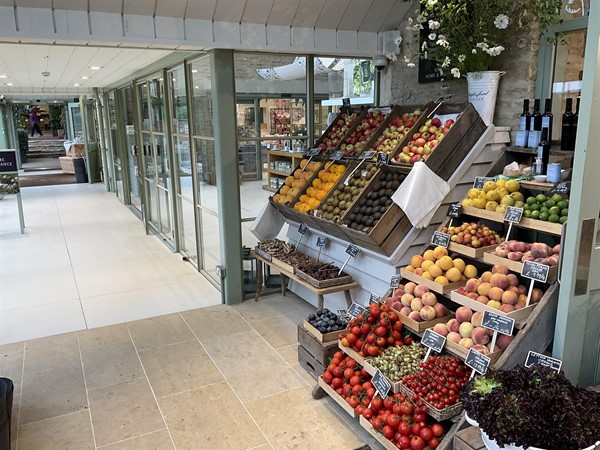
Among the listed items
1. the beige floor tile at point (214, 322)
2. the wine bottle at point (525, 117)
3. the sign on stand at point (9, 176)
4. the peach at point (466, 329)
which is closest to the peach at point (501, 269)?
the peach at point (466, 329)

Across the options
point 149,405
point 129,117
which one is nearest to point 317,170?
point 149,405

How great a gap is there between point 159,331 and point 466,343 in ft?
8.93

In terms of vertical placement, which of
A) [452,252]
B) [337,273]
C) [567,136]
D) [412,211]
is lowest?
[337,273]

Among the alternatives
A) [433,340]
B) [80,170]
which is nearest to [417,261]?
[433,340]

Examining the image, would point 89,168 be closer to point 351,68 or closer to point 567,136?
point 351,68

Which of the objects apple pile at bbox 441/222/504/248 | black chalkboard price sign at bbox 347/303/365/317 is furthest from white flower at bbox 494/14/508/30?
black chalkboard price sign at bbox 347/303/365/317

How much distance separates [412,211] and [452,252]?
0.39 metres

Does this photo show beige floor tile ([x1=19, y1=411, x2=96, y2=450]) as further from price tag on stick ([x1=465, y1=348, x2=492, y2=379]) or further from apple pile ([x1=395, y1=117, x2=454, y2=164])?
apple pile ([x1=395, y1=117, x2=454, y2=164])

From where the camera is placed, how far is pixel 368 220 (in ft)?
11.8

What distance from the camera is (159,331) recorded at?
434 cm

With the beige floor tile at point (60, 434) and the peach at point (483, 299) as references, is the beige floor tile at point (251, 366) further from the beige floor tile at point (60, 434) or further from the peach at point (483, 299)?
the peach at point (483, 299)

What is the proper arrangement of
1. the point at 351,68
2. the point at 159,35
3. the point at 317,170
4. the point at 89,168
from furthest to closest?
the point at 89,168 < the point at 351,68 < the point at 317,170 < the point at 159,35

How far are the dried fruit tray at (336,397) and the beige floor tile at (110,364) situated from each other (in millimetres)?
1361

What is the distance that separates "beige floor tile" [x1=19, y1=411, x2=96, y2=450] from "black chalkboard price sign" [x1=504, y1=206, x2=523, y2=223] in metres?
2.76
